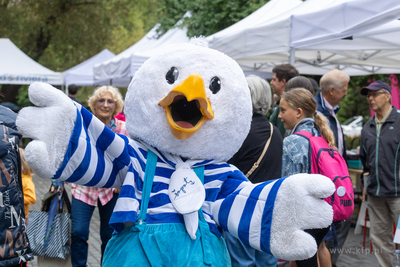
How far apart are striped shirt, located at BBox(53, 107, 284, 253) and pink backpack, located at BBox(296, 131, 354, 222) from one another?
Result: 4.31 ft

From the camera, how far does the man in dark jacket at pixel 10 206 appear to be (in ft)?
8.14

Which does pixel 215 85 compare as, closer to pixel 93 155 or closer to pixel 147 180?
pixel 147 180

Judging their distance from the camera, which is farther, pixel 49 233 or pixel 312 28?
pixel 312 28

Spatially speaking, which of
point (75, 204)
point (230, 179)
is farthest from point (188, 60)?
point (75, 204)

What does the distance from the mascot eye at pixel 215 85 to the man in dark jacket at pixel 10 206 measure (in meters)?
1.23

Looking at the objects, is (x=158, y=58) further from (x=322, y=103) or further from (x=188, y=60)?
(x=322, y=103)

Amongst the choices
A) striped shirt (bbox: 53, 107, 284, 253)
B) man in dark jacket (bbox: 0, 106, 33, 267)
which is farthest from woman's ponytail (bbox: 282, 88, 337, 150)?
man in dark jacket (bbox: 0, 106, 33, 267)

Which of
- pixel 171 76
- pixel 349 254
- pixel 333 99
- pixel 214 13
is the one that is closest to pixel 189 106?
pixel 171 76

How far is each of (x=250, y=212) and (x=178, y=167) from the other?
15.3 inches

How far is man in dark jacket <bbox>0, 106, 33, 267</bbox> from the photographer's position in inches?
97.7

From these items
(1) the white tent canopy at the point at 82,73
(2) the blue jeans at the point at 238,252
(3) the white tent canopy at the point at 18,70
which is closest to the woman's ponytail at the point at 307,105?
(2) the blue jeans at the point at 238,252

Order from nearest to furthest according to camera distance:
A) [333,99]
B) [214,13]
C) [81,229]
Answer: [81,229] < [333,99] < [214,13]

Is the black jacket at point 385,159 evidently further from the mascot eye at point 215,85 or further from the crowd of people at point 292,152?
the mascot eye at point 215,85

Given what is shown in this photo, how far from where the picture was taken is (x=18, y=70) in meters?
10.8
